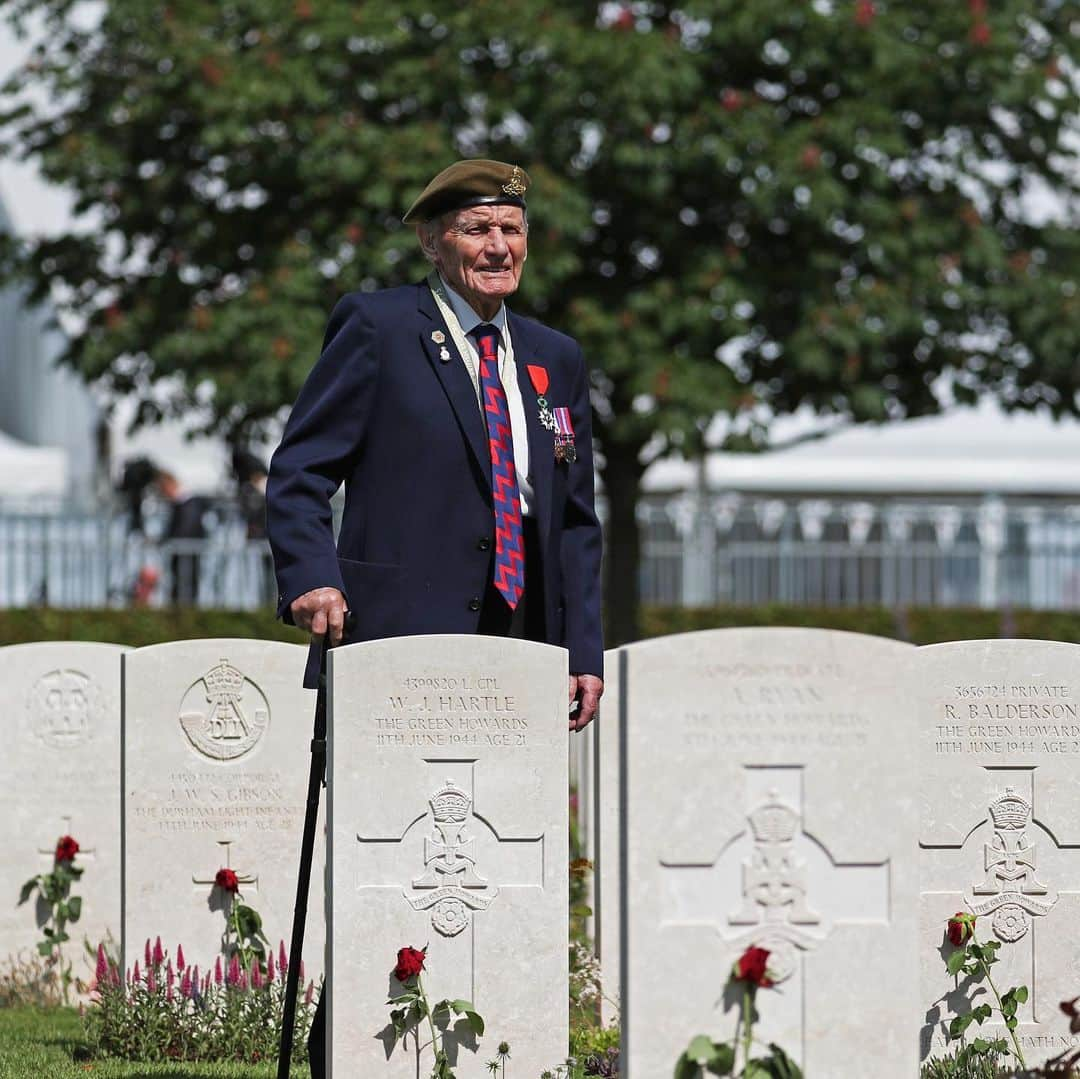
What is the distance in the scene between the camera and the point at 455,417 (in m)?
5.27

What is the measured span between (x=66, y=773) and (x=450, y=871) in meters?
3.18

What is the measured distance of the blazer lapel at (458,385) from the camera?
207 inches

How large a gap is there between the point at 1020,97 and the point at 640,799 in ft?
48.4

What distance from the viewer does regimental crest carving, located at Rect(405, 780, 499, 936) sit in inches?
192

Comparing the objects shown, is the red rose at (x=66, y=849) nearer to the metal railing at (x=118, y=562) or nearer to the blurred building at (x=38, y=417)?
the metal railing at (x=118, y=562)

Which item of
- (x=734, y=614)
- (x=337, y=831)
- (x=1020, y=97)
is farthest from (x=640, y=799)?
(x=734, y=614)

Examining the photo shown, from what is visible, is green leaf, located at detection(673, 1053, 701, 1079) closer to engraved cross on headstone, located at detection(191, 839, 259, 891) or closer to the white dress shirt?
the white dress shirt

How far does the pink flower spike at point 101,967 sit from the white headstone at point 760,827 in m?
2.72

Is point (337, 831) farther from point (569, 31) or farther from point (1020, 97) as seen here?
point (1020, 97)

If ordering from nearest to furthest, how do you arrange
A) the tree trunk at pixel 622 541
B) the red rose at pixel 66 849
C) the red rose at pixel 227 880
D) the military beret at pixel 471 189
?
the military beret at pixel 471 189
the red rose at pixel 227 880
the red rose at pixel 66 849
the tree trunk at pixel 622 541

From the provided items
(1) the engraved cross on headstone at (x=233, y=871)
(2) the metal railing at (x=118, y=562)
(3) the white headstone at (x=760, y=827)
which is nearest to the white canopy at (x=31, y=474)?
(2) the metal railing at (x=118, y=562)

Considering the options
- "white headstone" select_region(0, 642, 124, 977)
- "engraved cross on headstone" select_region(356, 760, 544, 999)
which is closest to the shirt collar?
"engraved cross on headstone" select_region(356, 760, 544, 999)

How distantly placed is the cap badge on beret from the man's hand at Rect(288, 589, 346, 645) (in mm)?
1041

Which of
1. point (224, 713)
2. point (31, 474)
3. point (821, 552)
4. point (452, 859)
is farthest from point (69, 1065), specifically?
point (31, 474)
